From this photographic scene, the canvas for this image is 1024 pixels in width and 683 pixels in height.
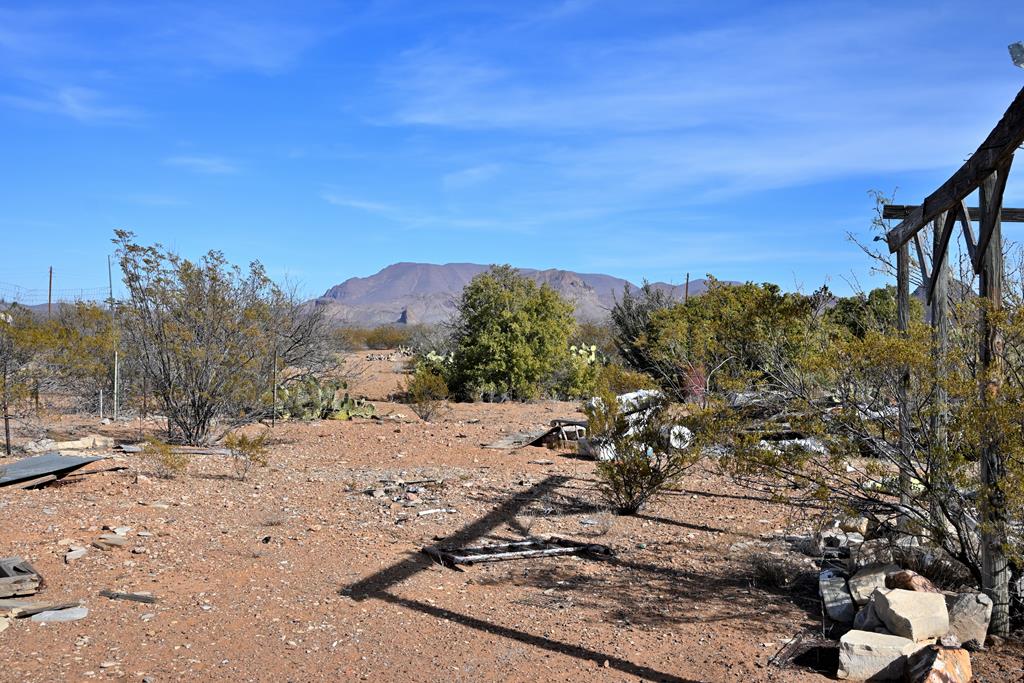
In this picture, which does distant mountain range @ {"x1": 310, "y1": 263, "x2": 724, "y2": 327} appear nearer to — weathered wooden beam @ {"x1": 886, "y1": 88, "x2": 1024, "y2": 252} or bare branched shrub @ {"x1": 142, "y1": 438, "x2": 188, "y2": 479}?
bare branched shrub @ {"x1": 142, "y1": 438, "x2": 188, "y2": 479}

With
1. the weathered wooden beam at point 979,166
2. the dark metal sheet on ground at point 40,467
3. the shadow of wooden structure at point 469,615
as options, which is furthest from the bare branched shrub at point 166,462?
the weathered wooden beam at point 979,166

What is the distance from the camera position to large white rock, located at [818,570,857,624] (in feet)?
18.8

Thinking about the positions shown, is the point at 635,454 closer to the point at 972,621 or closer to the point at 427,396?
the point at 972,621

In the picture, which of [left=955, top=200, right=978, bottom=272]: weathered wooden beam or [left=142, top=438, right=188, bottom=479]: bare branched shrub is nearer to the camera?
[left=955, top=200, right=978, bottom=272]: weathered wooden beam

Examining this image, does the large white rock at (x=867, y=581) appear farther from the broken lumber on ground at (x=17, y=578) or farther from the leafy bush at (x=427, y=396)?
the leafy bush at (x=427, y=396)

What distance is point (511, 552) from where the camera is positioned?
741 cm

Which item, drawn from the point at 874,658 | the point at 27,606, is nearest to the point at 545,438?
the point at 27,606

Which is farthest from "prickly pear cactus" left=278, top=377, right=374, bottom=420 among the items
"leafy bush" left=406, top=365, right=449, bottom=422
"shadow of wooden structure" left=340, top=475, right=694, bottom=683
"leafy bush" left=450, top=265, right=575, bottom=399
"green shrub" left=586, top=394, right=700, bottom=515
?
"green shrub" left=586, top=394, right=700, bottom=515

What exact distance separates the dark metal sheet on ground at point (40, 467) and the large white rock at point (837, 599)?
26.1ft

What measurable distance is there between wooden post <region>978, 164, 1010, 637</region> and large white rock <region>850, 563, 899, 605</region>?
2.11 feet

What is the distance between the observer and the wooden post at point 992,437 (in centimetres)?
516

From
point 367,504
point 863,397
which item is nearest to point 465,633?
point 863,397

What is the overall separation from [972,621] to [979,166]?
276 cm

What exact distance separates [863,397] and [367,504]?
525 centimetres
